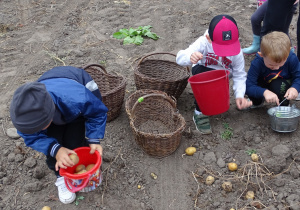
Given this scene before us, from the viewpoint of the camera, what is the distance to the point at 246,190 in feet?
7.82

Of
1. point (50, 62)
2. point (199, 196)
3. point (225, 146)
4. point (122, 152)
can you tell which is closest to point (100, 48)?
point (50, 62)

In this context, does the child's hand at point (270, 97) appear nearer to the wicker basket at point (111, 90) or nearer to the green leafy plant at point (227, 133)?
the green leafy plant at point (227, 133)

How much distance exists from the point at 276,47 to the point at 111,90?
1.48m

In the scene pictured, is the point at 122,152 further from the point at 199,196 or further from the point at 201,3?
the point at 201,3

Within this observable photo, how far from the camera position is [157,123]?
3.18 metres

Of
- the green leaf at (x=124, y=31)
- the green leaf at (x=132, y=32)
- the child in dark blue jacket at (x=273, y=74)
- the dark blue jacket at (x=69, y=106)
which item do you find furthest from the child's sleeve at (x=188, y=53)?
the green leaf at (x=124, y=31)

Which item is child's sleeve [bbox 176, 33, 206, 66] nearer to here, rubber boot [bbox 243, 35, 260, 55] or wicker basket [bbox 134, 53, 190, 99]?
wicker basket [bbox 134, 53, 190, 99]

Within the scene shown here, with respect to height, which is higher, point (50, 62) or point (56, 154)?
point (56, 154)

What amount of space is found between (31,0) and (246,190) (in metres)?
6.03

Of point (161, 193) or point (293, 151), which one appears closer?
point (161, 193)

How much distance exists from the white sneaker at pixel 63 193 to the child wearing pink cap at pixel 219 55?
133 cm

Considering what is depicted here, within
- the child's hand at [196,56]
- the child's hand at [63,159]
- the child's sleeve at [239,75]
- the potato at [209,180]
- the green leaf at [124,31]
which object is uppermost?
the child's hand at [196,56]

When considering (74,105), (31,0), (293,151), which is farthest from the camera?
(31,0)

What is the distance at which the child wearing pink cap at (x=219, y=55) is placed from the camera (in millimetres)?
2555
